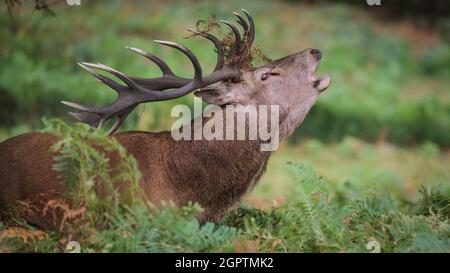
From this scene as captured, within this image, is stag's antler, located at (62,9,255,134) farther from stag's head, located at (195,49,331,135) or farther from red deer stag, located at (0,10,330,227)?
stag's head, located at (195,49,331,135)

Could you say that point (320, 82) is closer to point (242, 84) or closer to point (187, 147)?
point (242, 84)

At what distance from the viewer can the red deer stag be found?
6875 millimetres

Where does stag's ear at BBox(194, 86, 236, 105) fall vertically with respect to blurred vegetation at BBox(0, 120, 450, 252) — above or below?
above

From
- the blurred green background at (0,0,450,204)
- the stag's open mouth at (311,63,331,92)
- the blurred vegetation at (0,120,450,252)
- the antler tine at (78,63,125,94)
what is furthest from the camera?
the blurred green background at (0,0,450,204)

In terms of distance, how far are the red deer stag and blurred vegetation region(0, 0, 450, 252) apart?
0.31 m

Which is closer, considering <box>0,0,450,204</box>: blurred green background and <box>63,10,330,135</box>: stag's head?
<box>63,10,330,135</box>: stag's head

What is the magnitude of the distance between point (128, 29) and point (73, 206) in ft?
52.3

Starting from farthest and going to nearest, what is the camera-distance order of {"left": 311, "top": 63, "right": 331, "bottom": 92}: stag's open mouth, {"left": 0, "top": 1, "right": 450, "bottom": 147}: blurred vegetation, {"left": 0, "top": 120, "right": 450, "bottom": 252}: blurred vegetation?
{"left": 0, "top": 1, "right": 450, "bottom": 147}: blurred vegetation → {"left": 311, "top": 63, "right": 331, "bottom": 92}: stag's open mouth → {"left": 0, "top": 120, "right": 450, "bottom": 252}: blurred vegetation

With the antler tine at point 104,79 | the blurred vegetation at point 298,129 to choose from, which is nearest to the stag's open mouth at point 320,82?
the blurred vegetation at point 298,129

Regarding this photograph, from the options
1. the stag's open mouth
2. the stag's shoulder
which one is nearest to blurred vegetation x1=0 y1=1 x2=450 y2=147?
A: the stag's shoulder

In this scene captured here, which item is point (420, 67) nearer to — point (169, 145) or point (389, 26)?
point (389, 26)

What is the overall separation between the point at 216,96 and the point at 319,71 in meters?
12.4

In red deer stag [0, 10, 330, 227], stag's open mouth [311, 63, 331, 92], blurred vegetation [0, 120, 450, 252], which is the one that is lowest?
blurred vegetation [0, 120, 450, 252]
